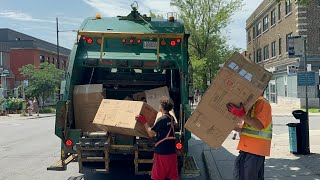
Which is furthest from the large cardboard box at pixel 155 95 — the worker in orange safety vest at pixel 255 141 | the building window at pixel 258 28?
the building window at pixel 258 28

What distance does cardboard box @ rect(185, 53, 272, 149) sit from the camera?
4.89 metres

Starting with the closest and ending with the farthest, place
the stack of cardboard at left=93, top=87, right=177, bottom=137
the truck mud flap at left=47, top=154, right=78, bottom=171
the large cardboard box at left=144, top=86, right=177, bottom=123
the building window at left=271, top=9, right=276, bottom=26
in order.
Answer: the stack of cardboard at left=93, top=87, right=177, bottom=137 → the truck mud flap at left=47, top=154, right=78, bottom=171 → the large cardboard box at left=144, top=86, right=177, bottom=123 → the building window at left=271, top=9, right=276, bottom=26

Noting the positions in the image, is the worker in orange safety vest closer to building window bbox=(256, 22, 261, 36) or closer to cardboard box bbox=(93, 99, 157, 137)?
cardboard box bbox=(93, 99, 157, 137)

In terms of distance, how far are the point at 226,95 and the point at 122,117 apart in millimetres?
1924

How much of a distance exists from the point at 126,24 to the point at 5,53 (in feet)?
150

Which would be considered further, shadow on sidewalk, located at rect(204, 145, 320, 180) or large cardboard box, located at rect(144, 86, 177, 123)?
shadow on sidewalk, located at rect(204, 145, 320, 180)

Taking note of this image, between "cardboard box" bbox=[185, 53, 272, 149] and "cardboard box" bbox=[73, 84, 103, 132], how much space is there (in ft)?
7.84

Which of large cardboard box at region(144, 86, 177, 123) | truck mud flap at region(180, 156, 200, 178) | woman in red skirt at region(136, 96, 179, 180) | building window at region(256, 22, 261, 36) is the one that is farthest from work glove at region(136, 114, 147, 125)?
building window at region(256, 22, 261, 36)

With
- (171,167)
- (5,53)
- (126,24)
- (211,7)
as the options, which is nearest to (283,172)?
(171,167)

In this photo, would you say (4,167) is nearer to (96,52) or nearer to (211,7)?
(96,52)

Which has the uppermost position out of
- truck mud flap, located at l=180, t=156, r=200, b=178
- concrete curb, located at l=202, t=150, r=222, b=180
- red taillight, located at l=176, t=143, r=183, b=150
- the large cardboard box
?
the large cardboard box

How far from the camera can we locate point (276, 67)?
39.3 metres

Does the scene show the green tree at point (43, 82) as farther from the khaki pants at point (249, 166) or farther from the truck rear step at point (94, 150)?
the khaki pants at point (249, 166)

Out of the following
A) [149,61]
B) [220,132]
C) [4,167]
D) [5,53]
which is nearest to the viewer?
[220,132]
